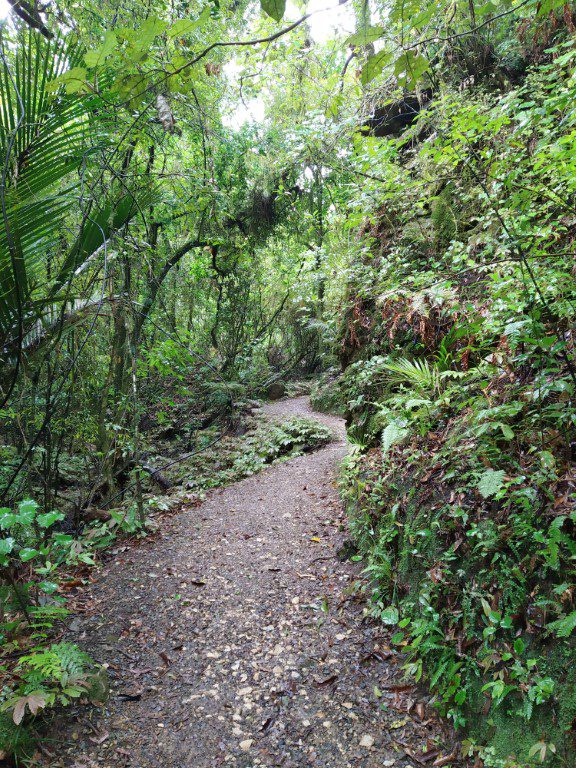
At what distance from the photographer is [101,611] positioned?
11.6ft

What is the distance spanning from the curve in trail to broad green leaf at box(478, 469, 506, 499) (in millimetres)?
1412

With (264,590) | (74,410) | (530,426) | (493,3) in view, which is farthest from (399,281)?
(74,410)

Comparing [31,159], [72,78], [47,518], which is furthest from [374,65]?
[47,518]

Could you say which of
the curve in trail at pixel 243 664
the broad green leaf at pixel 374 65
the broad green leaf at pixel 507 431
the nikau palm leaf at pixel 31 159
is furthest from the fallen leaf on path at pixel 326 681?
the broad green leaf at pixel 374 65

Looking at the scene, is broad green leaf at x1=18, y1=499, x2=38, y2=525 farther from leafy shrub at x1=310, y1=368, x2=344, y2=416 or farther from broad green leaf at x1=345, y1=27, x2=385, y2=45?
leafy shrub at x1=310, y1=368, x2=344, y2=416

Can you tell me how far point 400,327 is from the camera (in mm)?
5012

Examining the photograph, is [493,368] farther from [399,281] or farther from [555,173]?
[399,281]

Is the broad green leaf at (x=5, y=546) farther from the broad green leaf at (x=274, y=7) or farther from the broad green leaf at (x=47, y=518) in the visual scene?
the broad green leaf at (x=274, y=7)

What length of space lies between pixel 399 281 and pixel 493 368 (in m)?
2.00

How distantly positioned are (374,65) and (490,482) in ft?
7.65

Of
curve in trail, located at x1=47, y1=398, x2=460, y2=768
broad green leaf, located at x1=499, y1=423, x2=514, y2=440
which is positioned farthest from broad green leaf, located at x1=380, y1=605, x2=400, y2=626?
broad green leaf, located at x1=499, y1=423, x2=514, y2=440

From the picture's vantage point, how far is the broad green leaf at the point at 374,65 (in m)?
1.49

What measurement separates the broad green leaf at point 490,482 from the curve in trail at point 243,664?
55.6 inches

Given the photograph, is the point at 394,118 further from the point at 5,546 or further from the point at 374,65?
the point at 5,546
